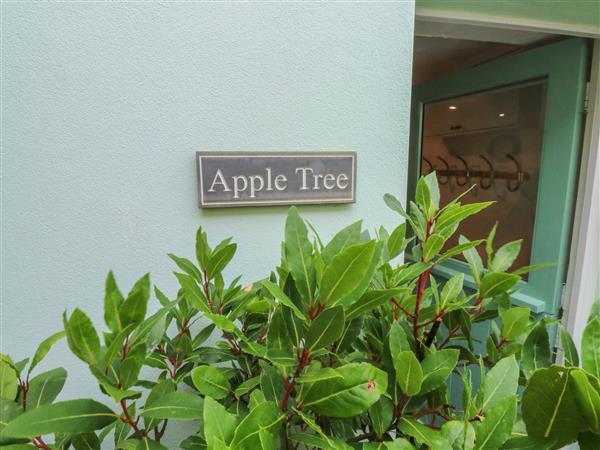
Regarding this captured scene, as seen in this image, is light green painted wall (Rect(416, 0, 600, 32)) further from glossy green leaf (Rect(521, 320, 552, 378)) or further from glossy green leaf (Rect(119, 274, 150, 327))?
glossy green leaf (Rect(119, 274, 150, 327))

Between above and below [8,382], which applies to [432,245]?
above

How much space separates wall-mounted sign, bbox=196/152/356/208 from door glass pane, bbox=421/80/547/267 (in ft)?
3.22

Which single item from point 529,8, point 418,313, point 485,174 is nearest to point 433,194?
point 418,313

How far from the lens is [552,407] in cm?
37

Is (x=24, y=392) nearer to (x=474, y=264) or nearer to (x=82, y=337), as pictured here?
(x=82, y=337)

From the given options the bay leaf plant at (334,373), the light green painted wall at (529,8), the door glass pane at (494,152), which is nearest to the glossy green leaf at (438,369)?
the bay leaf plant at (334,373)

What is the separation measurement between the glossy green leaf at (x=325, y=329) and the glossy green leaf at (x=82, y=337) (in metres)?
0.22

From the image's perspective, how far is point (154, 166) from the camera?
0.82 metres

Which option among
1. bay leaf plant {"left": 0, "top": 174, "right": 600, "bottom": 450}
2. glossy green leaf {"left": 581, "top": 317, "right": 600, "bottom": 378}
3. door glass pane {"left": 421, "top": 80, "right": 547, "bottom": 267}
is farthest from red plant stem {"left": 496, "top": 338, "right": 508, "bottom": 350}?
door glass pane {"left": 421, "top": 80, "right": 547, "bottom": 267}

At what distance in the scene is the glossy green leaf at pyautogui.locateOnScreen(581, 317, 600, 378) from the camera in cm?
39

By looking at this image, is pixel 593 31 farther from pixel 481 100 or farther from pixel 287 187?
pixel 287 187

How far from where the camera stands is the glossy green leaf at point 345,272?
0.37 metres

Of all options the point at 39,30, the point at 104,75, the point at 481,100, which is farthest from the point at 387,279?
the point at 481,100

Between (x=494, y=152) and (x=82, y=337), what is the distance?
1.76 m
